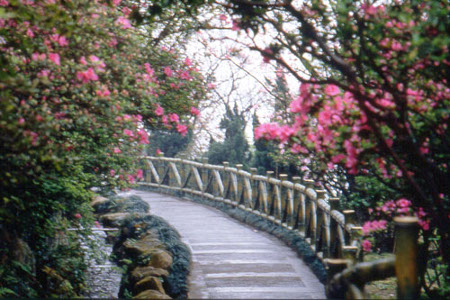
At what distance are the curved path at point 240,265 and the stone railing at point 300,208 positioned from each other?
438 mm

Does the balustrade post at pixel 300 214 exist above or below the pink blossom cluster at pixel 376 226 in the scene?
below

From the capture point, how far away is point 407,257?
3.25 meters

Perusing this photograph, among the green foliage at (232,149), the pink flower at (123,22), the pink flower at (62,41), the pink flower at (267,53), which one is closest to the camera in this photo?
the pink flower at (267,53)

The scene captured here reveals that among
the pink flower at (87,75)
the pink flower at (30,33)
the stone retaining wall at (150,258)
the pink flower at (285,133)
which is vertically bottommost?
the stone retaining wall at (150,258)

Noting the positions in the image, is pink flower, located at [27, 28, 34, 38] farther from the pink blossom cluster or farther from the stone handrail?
the pink blossom cluster

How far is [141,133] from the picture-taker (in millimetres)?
7926

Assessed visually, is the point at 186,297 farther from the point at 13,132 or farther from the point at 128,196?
the point at 128,196

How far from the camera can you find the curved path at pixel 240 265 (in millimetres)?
6863

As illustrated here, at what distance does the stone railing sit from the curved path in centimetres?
44

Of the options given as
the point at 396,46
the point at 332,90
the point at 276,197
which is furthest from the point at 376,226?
the point at 276,197

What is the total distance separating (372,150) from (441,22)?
970mm

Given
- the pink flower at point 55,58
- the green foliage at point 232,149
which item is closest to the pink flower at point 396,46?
→ the pink flower at point 55,58

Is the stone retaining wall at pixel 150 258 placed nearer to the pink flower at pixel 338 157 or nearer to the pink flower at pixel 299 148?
the pink flower at pixel 299 148

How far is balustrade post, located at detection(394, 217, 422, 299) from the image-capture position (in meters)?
3.21
